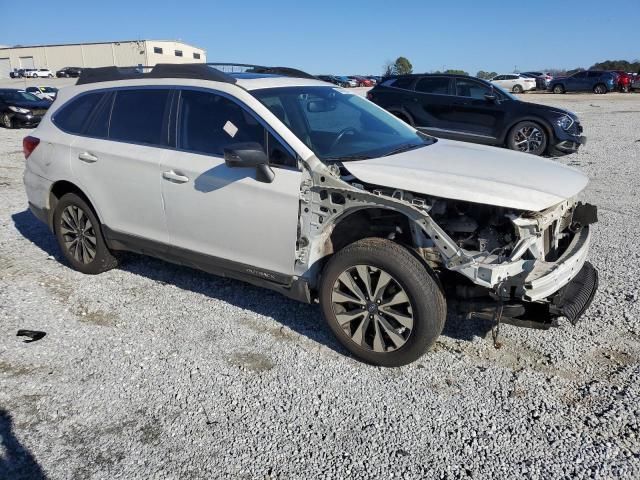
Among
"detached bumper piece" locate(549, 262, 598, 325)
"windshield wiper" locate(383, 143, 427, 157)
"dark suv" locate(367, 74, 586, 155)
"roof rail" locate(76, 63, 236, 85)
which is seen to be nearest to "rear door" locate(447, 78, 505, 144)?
"dark suv" locate(367, 74, 586, 155)

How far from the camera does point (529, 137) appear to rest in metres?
11.0

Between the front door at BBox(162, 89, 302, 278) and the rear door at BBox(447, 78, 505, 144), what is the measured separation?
28.0 feet

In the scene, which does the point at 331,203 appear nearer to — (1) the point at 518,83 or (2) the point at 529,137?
(2) the point at 529,137

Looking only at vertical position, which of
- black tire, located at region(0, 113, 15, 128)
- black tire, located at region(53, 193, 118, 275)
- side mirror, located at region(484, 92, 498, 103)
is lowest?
black tire, located at region(0, 113, 15, 128)

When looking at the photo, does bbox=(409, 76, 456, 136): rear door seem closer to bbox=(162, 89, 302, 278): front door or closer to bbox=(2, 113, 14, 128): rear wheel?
bbox=(162, 89, 302, 278): front door

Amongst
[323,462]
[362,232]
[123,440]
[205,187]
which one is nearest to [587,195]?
[362,232]

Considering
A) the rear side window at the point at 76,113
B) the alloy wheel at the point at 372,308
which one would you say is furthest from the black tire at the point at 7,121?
the alloy wheel at the point at 372,308

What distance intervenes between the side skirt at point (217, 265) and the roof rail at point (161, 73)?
1373 millimetres

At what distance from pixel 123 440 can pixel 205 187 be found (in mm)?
1826

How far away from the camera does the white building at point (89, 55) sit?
7669cm

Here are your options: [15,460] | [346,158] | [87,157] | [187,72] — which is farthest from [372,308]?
[87,157]

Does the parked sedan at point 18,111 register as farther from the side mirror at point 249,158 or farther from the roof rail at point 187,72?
the side mirror at point 249,158

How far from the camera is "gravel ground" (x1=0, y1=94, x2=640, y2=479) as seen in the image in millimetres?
2654

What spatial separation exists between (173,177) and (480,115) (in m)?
8.91
